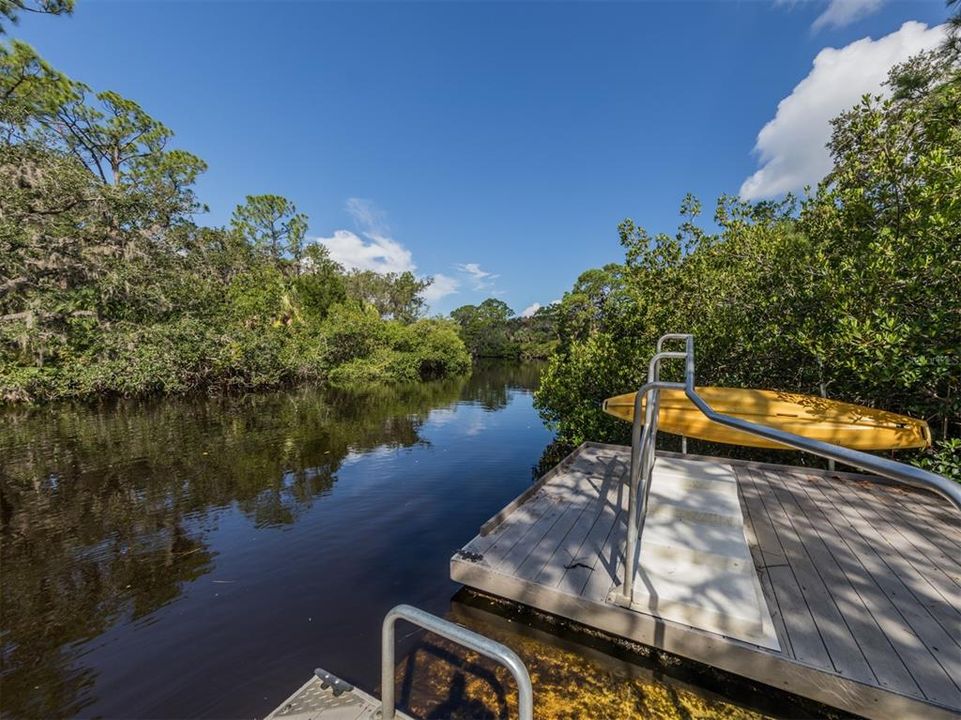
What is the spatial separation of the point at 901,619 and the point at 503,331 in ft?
191

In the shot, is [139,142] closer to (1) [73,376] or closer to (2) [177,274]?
(2) [177,274]

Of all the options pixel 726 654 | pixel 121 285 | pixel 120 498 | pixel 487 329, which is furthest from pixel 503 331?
pixel 726 654

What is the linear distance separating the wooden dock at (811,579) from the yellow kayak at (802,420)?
100 cm

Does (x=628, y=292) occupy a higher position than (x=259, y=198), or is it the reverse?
(x=259, y=198)

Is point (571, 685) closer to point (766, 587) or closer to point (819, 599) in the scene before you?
point (766, 587)

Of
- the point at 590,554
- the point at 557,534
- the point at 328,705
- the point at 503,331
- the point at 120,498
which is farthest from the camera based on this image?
the point at 503,331

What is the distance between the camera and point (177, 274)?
787 inches

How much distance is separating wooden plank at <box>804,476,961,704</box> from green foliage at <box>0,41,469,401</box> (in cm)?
2083

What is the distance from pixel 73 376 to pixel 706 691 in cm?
2087

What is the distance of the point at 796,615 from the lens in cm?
Result: 293

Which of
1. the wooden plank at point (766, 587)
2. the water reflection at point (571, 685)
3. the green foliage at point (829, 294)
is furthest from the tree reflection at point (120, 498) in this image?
the green foliage at point (829, 294)

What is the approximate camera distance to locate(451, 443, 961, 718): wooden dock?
2.43 metres

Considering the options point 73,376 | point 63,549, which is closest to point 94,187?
point 73,376

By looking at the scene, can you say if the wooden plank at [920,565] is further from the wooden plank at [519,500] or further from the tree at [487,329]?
the tree at [487,329]
